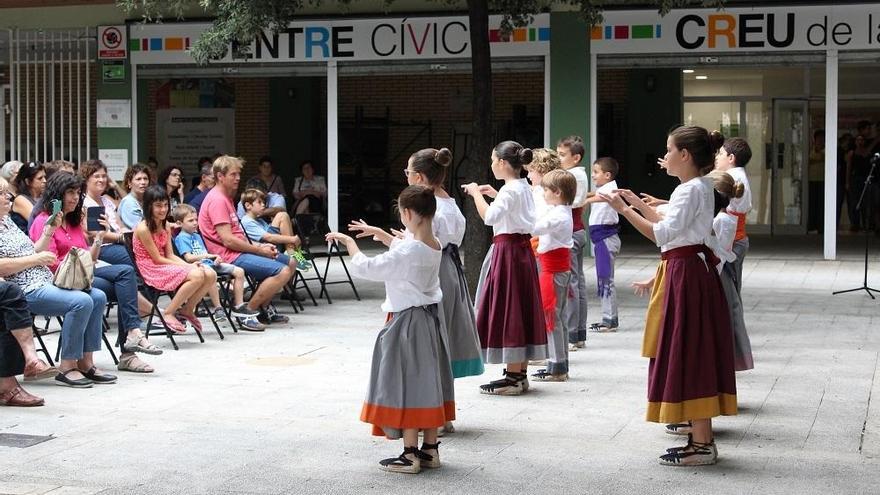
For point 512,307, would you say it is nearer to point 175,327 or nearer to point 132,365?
point 132,365

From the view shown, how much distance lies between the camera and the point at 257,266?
476 inches

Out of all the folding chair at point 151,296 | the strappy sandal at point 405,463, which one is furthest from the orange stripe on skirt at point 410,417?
the folding chair at point 151,296

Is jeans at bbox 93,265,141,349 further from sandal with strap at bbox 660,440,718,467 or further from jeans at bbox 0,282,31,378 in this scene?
sandal with strap at bbox 660,440,718,467

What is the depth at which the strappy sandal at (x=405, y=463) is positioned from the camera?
6406mm

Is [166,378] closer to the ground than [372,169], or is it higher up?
closer to the ground

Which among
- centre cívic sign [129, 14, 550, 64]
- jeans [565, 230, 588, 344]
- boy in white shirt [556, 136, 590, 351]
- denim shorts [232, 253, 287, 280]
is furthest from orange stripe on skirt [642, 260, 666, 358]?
centre cívic sign [129, 14, 550, 64]

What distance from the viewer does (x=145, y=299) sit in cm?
1088

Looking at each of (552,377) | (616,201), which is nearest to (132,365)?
(552,377)

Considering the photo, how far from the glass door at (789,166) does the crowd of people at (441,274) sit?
39.9 feet

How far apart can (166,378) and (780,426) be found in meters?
4.37

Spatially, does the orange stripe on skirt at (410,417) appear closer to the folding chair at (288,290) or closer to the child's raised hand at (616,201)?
the child's raised hand at (616,201)

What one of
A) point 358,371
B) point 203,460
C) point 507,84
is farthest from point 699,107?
point 203,460

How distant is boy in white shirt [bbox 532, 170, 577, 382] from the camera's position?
8.76 metres

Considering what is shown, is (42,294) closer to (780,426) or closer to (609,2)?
(780,426)
